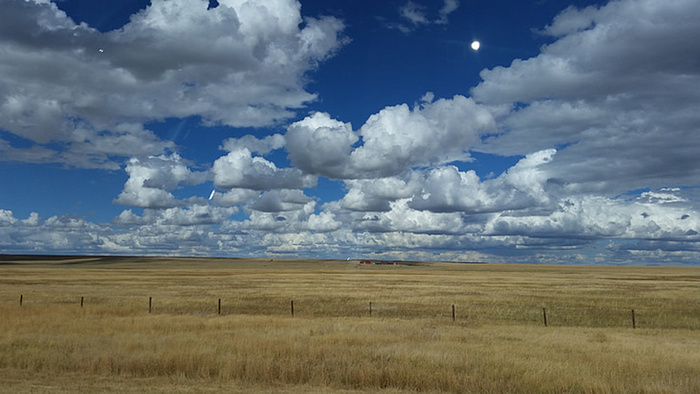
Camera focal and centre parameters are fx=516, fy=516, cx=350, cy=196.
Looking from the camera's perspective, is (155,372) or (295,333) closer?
(155,372)

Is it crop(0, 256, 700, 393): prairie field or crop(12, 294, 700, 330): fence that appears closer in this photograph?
crop(0, 256, 700, 393): prairie field

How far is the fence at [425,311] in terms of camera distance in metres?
41.6

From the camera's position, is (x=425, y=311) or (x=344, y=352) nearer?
(x=344, y=352)

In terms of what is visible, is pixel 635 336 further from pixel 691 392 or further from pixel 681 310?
pixel 681 310

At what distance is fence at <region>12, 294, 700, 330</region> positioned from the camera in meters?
41.6

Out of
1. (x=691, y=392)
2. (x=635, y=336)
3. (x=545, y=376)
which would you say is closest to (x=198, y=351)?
(x=545, y=376)

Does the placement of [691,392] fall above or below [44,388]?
below

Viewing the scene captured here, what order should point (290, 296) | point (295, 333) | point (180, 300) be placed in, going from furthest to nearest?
1. point (290, 296)
2. point (180, 300)
3. point (295, 333)

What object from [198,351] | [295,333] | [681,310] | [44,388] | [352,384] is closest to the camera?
[44,388]

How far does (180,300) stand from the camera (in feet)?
180

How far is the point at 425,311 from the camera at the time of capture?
4784 cm

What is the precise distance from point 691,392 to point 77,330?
31.4 metres

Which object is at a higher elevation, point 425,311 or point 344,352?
point 344,352

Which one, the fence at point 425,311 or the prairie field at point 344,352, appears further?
the fence at point 425,311
